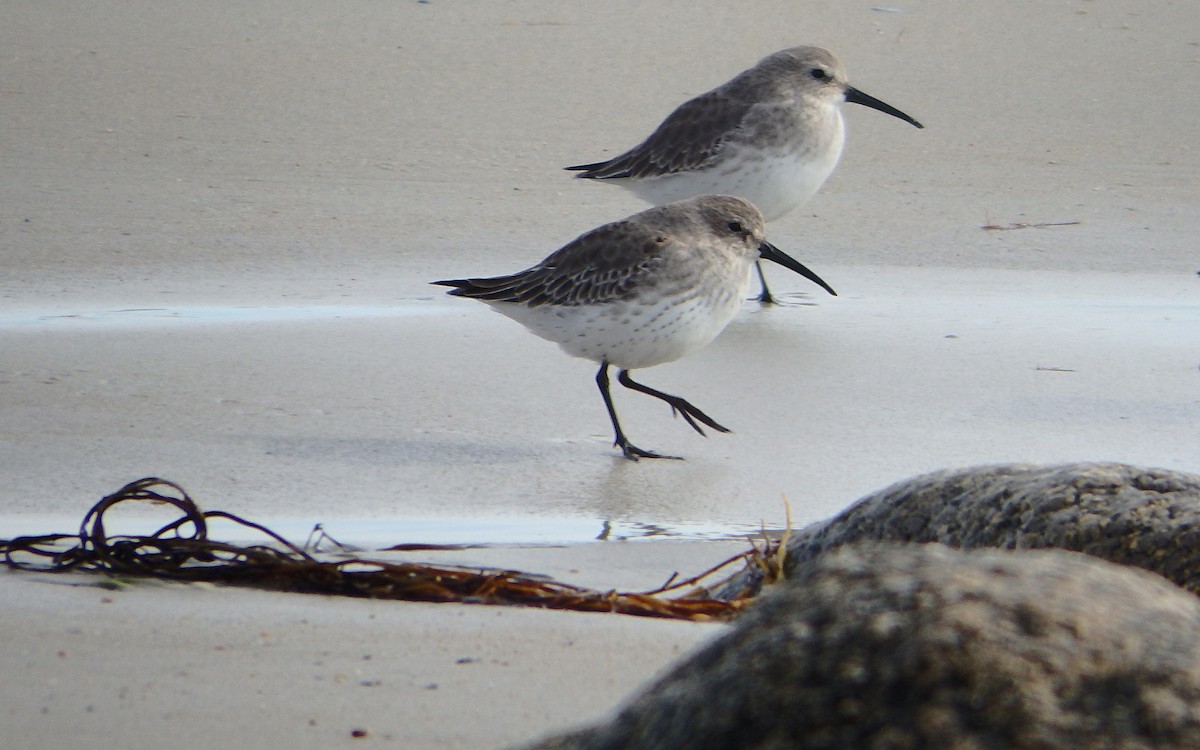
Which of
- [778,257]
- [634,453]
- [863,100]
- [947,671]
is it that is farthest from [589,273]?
[947,671]

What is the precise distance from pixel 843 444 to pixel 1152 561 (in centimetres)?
201

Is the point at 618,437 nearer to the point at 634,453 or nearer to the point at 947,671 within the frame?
the point at 634,453

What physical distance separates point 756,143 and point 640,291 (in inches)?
94.5

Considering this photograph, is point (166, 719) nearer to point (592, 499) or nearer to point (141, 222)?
point (592, 499)

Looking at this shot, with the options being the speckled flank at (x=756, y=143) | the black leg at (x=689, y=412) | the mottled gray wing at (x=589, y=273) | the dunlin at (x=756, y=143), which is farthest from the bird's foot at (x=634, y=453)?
the speckled flank at (x=756, y=143)

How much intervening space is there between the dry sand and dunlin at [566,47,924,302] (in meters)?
0.35

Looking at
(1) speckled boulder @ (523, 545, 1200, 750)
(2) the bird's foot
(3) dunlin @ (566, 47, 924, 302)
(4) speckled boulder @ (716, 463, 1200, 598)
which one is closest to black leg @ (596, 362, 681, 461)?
(2) the bird's foot

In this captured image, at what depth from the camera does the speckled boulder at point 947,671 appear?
1329 millimetres

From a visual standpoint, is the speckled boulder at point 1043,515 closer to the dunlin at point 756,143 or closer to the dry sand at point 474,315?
the dry sand at point 474,315

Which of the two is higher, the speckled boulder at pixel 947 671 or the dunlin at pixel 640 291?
the dunlin at pixel 640 291

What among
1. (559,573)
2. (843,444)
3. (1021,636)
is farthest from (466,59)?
(1021,636)

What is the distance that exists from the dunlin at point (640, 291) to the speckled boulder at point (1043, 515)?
5.52 feet

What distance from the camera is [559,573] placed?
341 centimetres

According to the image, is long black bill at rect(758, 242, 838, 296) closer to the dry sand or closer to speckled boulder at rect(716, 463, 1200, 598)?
the dry sand
